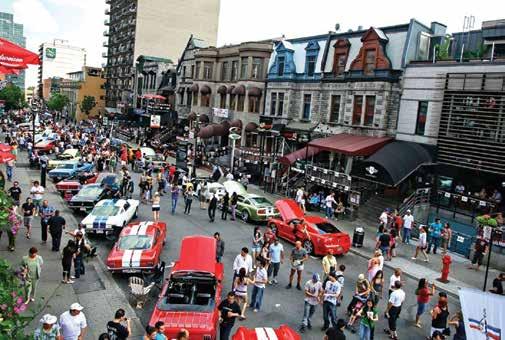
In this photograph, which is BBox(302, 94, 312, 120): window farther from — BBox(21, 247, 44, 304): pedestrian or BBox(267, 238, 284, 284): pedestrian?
BBox(21, 247, 44, 304): pedestrian

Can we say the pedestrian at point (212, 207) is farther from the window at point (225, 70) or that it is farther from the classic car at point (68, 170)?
the window at point (225, 70)

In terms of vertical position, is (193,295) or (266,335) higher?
(266,335)

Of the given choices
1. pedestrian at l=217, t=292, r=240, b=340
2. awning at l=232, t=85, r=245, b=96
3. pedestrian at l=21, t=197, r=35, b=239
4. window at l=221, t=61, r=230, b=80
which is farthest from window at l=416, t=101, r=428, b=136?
window at l=221, t=61, r=230, b=80

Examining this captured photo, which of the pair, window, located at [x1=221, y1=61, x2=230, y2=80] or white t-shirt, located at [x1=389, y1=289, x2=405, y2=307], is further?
window, located at [x1=221, y1=61, x2=230, y2=80]

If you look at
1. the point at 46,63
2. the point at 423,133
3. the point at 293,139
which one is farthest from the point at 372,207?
the point at 46,63

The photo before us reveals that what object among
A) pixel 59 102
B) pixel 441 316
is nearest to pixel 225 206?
pixel 441 316

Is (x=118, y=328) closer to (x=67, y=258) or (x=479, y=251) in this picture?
(x=67, y=258)

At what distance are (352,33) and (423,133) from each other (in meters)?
9.40

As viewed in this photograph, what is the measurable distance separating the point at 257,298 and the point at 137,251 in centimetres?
441

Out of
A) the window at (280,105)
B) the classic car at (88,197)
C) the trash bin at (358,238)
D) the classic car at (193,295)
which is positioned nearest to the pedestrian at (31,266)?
the classic car at (193,295)

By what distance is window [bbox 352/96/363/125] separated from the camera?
93.6 ft

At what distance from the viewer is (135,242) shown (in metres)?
14.5

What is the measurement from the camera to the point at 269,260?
542 inches

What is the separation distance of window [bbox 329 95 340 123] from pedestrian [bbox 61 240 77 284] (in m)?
21.9
